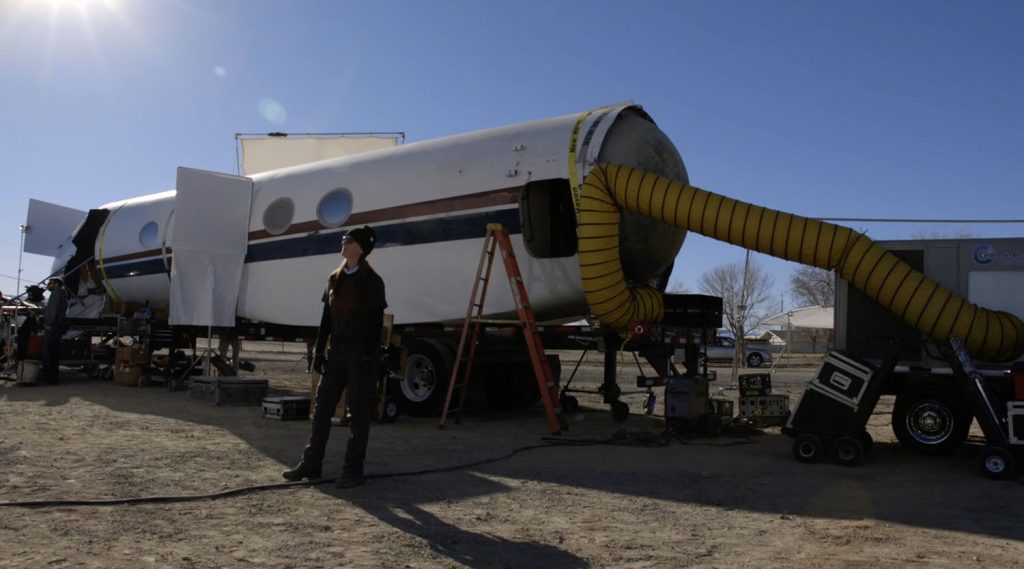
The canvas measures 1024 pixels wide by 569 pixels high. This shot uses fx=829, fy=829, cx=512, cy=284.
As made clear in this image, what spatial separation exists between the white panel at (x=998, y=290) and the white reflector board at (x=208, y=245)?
1044 cm

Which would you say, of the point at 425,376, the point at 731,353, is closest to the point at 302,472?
the point at 425,376

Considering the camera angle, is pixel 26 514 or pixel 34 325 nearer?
pixel 26 514

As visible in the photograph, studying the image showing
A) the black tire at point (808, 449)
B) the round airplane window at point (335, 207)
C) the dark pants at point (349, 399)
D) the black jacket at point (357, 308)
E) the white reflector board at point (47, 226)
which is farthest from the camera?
the white reflector board at point (47, 226)

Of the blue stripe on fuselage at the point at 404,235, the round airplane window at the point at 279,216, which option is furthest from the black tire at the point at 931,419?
the round airplane window at the point at 279,216

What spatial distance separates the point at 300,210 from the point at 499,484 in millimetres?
7501

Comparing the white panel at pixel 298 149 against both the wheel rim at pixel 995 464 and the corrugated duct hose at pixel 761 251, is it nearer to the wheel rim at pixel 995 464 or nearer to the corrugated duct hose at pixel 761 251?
the corrugated duct hose at pixel 761 251

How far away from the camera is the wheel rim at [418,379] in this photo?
11109 millimetres

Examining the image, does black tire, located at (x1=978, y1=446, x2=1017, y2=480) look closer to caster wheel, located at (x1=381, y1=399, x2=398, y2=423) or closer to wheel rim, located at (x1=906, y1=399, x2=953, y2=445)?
wheel rim, located at (x1=906, y1=399, x2=953, y2=445)

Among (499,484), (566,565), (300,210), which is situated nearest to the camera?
(566,565)

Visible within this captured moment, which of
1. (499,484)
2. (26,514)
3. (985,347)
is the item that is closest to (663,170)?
(985,347)

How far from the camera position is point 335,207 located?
12.2 m

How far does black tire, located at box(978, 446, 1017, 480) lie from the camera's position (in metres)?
7.02

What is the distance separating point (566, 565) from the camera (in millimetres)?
4273

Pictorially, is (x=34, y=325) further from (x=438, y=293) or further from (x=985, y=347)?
(x=985, y=347)
